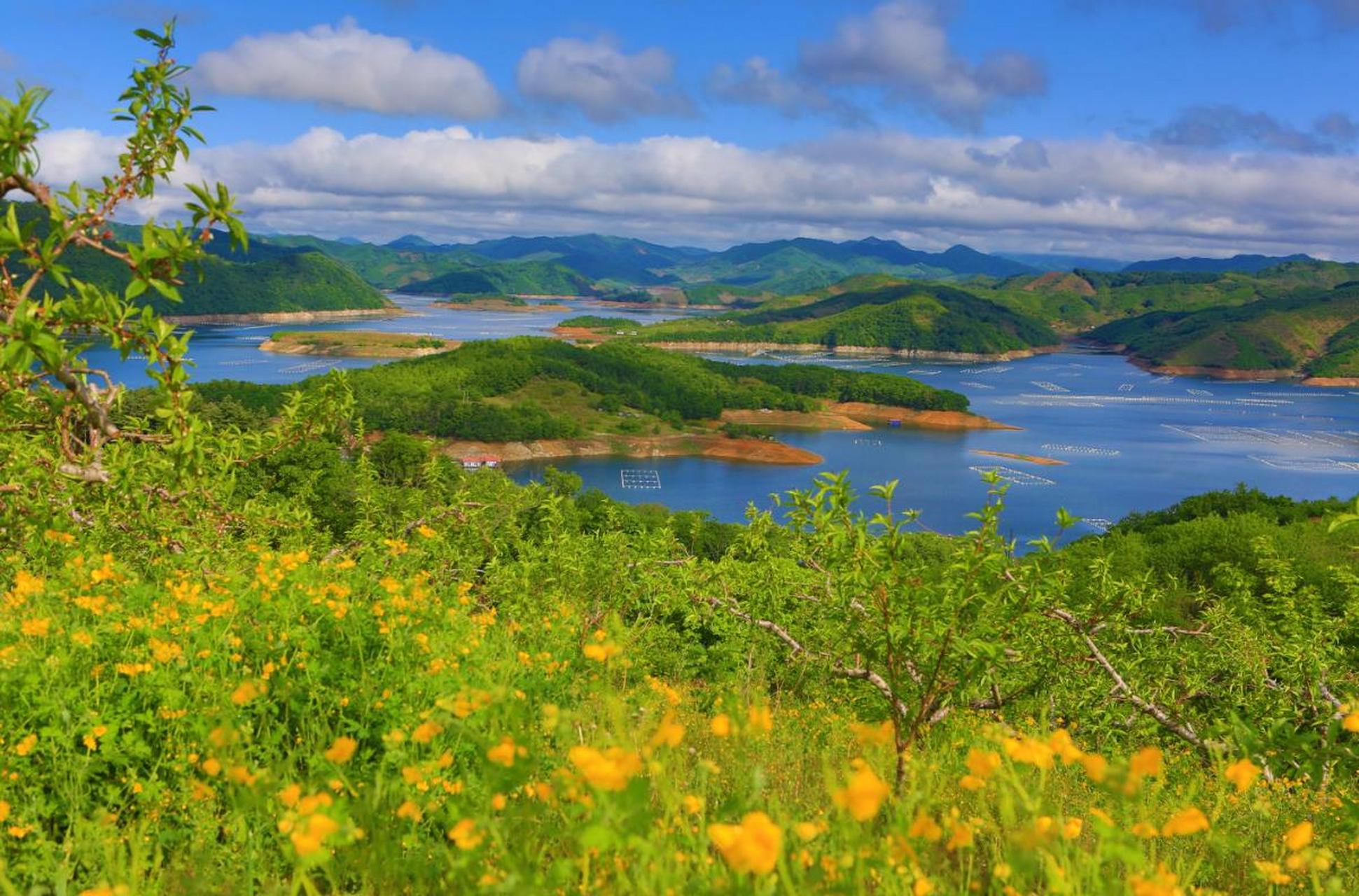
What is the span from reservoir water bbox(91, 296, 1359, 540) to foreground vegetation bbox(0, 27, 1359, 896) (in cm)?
6308

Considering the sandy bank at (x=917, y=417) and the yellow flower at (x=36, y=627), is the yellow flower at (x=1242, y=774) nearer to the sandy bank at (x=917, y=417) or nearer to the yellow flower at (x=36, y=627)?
the yellow flower at (x=36, y=627)

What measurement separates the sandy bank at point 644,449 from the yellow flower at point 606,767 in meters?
106

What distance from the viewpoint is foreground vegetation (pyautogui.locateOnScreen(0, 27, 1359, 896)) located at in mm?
2447

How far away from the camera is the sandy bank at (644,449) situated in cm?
10950

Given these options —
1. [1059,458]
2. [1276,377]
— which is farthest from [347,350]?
[1276,377]

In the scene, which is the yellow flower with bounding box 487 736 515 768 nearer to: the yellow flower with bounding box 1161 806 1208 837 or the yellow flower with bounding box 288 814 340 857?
the yellow flower with bounding box 288 814 340 857

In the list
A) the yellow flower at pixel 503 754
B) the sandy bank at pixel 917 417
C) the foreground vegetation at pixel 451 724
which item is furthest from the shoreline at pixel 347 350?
the yellow flower at pixel 503 754

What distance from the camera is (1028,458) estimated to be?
106 m

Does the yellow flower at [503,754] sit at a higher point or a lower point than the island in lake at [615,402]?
higher

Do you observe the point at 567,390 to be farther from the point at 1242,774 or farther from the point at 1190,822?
the point at 1190,822

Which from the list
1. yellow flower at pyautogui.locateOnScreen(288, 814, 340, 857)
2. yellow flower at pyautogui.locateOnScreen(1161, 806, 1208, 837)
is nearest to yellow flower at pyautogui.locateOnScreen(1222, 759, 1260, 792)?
yellow flower at pyautogui.locateOnScreen(1161, 806, 1208, 837)

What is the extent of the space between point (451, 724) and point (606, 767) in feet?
4.12

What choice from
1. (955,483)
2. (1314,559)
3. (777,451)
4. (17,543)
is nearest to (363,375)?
(777,451)

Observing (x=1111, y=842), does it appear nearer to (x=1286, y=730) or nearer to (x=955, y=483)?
(x=1286, y=730)
